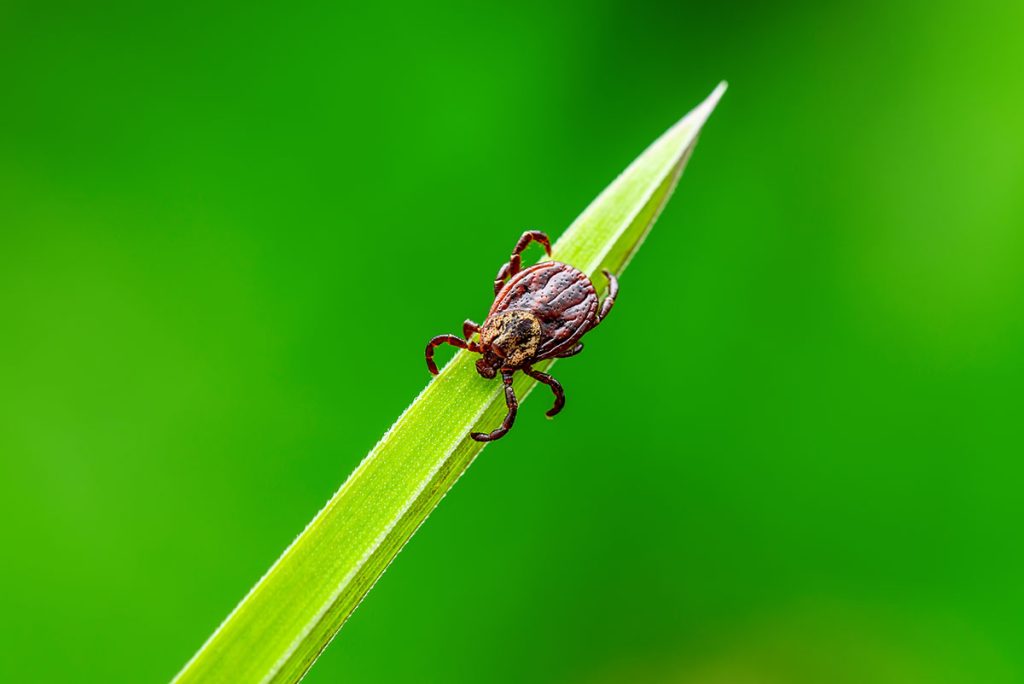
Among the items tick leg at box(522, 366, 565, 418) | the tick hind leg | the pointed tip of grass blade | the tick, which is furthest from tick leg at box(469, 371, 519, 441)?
the tick hind leg

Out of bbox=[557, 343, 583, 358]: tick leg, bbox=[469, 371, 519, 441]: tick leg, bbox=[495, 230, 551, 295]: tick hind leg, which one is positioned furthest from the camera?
bbox=[495, 230, 551, 295]: tick hind leg

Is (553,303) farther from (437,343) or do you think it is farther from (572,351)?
(437,343)

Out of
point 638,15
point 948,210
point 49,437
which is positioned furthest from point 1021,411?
point 49,437

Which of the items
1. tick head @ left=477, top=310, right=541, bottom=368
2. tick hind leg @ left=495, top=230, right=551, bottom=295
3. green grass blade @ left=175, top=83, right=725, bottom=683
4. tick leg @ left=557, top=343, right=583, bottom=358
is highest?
tick hind leg @ left=495, top=230, right=551, bottom=295

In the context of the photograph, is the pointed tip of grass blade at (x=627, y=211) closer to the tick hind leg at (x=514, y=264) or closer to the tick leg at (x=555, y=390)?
the tick leg at (x=555, y=390)

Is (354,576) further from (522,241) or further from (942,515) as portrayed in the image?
(942,515)

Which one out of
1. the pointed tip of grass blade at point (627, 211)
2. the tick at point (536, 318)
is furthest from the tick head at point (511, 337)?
the pointed tip of grass blade at point (627, 211)

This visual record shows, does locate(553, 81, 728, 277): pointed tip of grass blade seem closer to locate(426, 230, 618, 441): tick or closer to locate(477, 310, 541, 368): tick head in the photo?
locate(426, 230, 618, 441): tick
